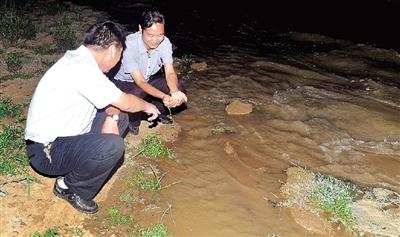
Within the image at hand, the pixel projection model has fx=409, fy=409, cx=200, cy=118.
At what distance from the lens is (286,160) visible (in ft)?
14.1

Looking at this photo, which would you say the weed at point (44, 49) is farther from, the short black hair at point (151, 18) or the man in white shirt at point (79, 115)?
the man in white shirt at point (79, 115)

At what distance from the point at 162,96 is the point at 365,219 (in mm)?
2248

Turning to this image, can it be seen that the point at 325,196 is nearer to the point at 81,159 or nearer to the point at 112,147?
the point at 112,147

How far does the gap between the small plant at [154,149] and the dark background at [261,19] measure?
4044 mm

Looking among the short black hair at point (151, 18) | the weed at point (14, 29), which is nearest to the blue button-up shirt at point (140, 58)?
the short black hair at point (151, 18)

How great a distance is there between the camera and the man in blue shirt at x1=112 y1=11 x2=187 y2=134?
13.6 ft

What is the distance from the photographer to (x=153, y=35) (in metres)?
4.15

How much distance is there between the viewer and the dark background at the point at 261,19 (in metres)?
9.03

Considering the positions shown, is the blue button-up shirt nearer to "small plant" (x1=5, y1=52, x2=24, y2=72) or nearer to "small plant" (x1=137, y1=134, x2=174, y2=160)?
A: "small plant" (x1=137, y1=134, x2=174, y2=160)

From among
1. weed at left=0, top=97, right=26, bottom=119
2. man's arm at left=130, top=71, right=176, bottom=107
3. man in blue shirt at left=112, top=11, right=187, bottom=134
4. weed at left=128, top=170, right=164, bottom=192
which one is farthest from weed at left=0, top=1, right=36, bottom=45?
weed at left=128, top=170, right=164, bottom=192

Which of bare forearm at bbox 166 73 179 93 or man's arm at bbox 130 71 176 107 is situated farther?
bare forearm at bbox 166 73 179 93

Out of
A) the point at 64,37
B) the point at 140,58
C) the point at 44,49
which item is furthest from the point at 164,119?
the point at 64,37

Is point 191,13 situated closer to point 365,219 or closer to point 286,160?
point 286,160

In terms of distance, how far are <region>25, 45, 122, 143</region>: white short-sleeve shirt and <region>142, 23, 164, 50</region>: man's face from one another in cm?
115
